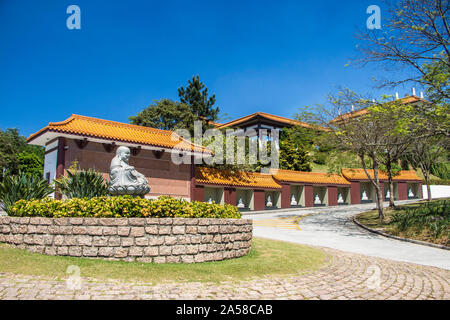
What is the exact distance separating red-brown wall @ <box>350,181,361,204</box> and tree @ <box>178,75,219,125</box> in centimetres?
1551

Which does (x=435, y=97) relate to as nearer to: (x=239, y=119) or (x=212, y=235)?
(x=212, y=235)

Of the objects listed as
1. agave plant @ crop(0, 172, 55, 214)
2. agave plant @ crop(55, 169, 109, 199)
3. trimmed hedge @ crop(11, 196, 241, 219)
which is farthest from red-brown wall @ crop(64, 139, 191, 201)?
trimmed hedge @ crop(11, 196, 241, 219)

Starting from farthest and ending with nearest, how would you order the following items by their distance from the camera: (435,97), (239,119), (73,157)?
(239,119) < (73,157) < (435,97)

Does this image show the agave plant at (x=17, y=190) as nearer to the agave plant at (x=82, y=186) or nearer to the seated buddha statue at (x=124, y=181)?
the agave plant at (x=82, y=186)

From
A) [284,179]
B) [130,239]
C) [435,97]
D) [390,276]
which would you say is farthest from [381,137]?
[130,239]

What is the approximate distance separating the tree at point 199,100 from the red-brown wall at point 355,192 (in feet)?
50.9

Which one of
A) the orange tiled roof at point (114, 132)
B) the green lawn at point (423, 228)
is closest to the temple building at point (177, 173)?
the orange tiled roof at point (114, 132)

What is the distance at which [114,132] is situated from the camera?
19.2 meters

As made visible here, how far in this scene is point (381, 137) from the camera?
17.9 m

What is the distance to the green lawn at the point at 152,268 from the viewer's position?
5.66 meters

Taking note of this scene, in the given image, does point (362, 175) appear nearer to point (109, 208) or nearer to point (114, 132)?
point (114, 132)

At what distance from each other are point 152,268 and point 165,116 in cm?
2552

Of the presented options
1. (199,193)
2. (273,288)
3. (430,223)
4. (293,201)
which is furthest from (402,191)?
(273,288)
